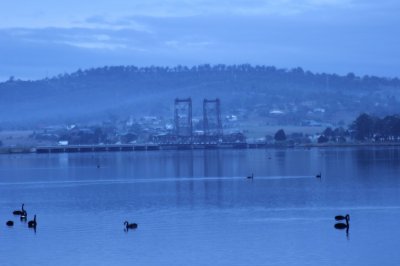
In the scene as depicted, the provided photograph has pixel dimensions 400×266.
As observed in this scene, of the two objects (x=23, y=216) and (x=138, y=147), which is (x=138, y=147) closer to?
(x=138, y=147)

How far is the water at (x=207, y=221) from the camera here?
29062 mm

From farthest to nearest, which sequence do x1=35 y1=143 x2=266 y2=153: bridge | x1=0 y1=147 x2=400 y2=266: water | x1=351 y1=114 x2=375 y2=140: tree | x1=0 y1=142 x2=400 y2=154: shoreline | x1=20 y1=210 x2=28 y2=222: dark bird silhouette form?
x1=35 y1=143 x2=266 y2=153: bridge → x1=0 y1=142 x2=400 y2=154: shoreline → x1=351 y1=114 x2=375 y2=140: tree → x1=20 y1=210 x2=28 y2=222: dark bird silhouette → x1=0 y1=147 x2=400 y2=266: water

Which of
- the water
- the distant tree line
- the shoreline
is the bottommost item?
the water

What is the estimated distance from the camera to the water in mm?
29062

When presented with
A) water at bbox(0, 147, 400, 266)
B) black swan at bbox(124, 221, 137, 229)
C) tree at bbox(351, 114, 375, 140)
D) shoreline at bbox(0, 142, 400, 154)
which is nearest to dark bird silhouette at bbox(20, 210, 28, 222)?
water at bbox(0, 147, 400, 266)

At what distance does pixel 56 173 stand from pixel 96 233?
148ft

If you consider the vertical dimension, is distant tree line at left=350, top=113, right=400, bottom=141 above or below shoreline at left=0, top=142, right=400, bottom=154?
above

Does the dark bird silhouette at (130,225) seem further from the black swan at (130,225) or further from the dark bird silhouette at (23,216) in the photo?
the dark bird silhouette at (23,216)

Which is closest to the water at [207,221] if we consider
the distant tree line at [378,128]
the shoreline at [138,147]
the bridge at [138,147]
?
the distant tree line at [378,128]

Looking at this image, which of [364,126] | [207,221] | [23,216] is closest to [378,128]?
[364,126]

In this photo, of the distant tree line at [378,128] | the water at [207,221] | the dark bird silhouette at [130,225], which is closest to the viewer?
the water at [207,221]

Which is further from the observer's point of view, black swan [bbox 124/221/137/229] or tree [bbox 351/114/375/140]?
tree [bbox 351/114/375/140]

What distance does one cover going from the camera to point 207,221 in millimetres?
37125

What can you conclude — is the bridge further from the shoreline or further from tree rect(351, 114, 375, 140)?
tree rect(351, 114, 375, 140)
